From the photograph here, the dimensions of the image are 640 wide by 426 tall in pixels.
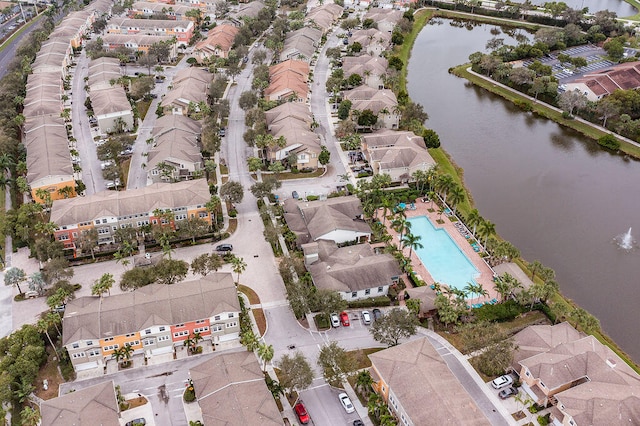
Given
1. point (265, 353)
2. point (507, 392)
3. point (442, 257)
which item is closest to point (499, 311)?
point (507, 392)

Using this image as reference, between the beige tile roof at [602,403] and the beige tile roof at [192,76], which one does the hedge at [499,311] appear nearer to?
the beige tile roof at [602,403]

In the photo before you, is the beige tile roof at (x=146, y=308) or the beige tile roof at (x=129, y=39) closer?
the beige tile roof at (x=146, y=308)

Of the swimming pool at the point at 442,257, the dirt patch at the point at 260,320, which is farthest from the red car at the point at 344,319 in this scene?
the swimming pool at the point at 442,257

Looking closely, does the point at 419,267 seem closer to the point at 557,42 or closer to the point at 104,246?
the point at 104,246

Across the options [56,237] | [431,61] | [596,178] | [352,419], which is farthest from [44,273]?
[431,61]

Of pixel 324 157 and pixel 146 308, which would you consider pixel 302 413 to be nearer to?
pixel 146 308

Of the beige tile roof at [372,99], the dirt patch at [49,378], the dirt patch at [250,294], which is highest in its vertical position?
the beige tile roof at [372,99]
